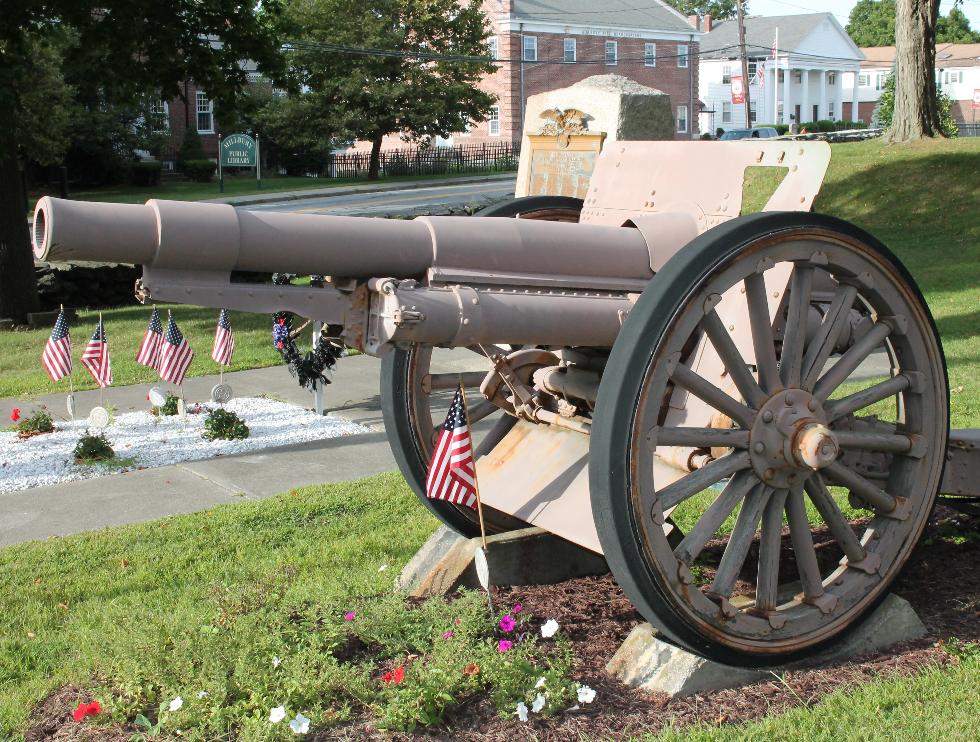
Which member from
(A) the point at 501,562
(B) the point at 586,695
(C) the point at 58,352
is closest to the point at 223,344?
(C) the point at 58,352

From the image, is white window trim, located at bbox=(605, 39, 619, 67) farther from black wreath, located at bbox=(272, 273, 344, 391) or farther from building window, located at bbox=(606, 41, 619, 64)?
black wreath, located at bbox=(272, 273, 344, 391)

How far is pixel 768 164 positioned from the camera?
4.30 m

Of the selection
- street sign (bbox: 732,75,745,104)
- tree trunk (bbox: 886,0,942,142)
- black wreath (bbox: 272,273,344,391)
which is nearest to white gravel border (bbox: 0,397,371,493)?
black wreath (bbox: 272,273,344,391)

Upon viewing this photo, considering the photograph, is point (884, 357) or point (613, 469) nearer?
point (613, 469)

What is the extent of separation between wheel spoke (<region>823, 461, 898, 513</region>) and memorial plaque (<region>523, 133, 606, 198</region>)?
5.81 m

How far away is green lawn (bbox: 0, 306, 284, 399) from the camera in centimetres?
1038

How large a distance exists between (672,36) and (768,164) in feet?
183

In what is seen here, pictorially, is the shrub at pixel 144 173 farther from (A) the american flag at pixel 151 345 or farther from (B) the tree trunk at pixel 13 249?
(A) the american flag at pixel 151 345

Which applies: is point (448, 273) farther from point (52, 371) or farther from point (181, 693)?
point (52, 371)

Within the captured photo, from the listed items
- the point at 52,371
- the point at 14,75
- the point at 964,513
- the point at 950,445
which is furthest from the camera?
the point at 14,75

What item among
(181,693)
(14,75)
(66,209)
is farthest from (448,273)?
(14,75)

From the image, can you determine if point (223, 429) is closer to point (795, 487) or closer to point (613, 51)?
point (795, 487)

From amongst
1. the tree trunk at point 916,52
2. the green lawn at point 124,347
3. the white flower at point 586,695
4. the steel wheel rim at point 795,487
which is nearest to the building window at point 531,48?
the tree trunk at point 916,52

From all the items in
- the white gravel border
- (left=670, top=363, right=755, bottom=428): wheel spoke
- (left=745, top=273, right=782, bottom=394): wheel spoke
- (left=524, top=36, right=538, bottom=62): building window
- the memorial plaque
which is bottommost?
the white gravel border
